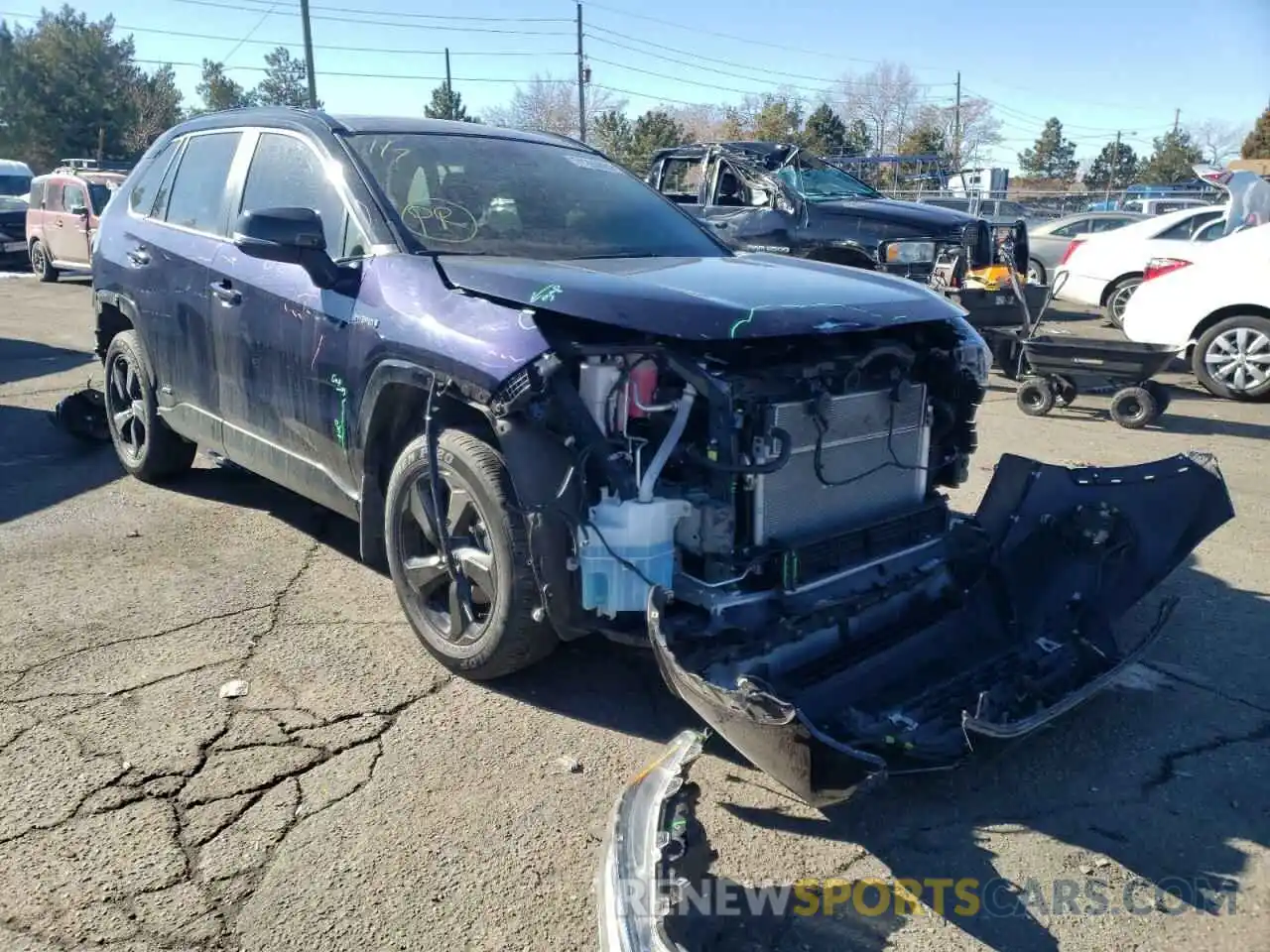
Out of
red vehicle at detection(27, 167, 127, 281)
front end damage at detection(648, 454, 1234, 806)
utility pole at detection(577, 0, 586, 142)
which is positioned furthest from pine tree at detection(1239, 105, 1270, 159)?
front end damage at detection(648, 454, 1234, 806)

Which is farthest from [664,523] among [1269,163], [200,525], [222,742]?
[1269,163]

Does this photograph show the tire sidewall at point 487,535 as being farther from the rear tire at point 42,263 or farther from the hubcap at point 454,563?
the rear tire at point 42,263

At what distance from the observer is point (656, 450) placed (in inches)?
129

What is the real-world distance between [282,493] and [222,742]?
9.63 ft

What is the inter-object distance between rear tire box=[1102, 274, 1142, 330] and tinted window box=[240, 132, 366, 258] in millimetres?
11942

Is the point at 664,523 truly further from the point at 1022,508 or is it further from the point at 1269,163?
the point at 1269,163

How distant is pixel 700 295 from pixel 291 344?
185 cm

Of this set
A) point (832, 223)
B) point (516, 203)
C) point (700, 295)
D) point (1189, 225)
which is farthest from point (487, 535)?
point (1189, 225)

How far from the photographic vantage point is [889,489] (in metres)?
3.83

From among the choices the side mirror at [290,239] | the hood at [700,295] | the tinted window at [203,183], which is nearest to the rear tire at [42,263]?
the tinted window at [203,183]

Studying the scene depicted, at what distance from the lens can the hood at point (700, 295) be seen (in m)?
3.09

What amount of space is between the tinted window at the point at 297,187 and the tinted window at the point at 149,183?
3.79 ft

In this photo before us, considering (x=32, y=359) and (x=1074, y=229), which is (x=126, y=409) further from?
(x=1074, y=229)

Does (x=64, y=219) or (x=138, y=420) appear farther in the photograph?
(x=64, y=219)
